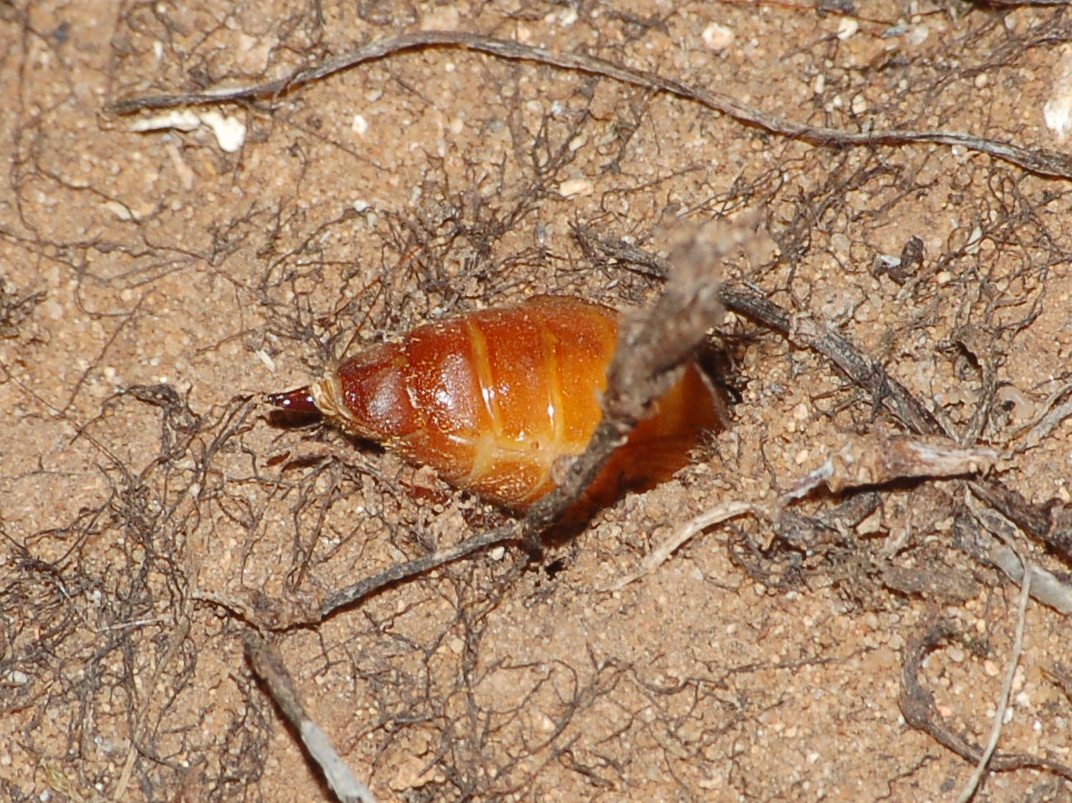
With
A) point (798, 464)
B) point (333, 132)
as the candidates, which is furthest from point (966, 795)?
point (333, 132)

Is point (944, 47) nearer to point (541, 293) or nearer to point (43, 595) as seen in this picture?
point (541, 293)

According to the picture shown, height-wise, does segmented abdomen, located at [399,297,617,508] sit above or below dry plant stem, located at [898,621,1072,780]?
above

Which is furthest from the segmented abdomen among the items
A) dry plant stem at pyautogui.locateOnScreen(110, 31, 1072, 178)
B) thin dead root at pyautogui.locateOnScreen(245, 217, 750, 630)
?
dry plant stem at pyautogui.locateOnScreen(110, 31, 1072, 178)

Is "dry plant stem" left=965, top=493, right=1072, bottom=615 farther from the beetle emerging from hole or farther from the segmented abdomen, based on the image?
the segmented abdomen

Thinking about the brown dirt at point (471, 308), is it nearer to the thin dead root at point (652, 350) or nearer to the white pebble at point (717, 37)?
the white pebble at point (717, 37)

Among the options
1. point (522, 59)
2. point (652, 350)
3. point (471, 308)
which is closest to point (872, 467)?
point (652, 350)

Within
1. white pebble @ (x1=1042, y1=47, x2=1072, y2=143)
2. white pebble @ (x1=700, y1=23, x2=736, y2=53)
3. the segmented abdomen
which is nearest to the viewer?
the segmented abdomen

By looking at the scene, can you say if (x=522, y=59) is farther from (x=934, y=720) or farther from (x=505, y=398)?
(x=934, y=720)
